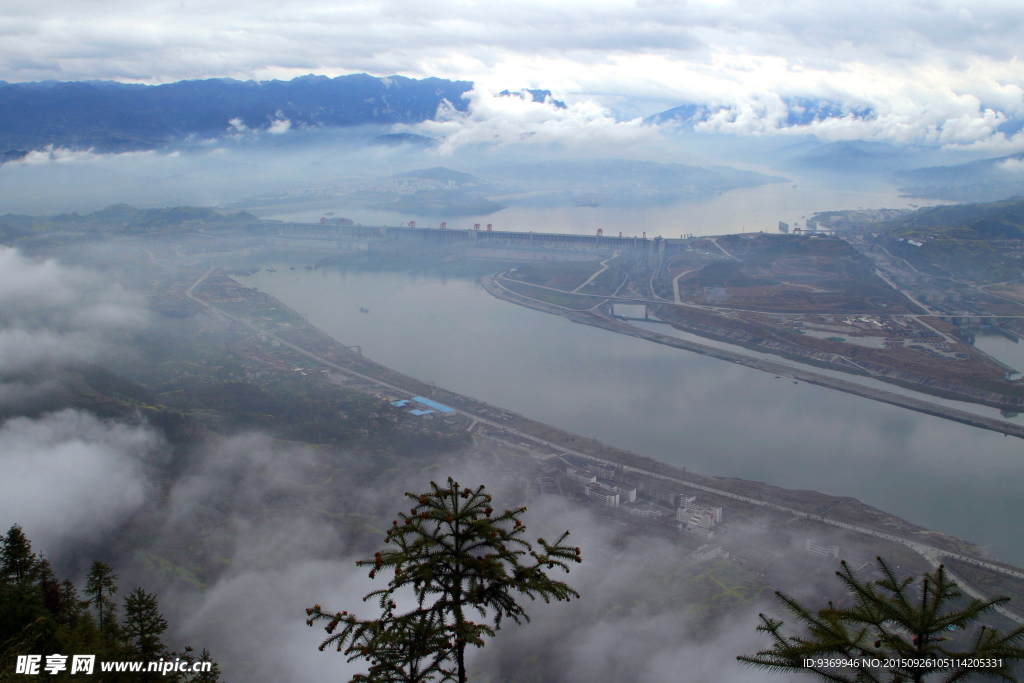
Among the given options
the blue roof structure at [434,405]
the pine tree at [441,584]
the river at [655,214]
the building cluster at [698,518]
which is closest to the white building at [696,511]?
the building cluster at [698,518]

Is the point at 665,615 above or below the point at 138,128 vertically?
below

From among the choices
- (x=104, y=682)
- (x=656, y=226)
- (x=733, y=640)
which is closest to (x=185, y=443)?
(x=104, y=682)

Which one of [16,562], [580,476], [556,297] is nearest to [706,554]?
[580,476]

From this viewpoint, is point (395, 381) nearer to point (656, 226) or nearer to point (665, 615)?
point (665, 615)

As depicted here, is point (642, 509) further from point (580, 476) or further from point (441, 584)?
point (441, 584)

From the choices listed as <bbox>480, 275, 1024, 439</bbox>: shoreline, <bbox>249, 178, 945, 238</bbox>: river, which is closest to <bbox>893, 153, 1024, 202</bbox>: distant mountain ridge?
<bbox>249, 178, 945, 238</bbox>: river

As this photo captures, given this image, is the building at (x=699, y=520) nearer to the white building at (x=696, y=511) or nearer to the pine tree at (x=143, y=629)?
the white building at (x=696, y=511)

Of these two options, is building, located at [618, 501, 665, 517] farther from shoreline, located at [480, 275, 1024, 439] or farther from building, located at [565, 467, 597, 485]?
shoreline, located at [480, 275, 1024, 439]
